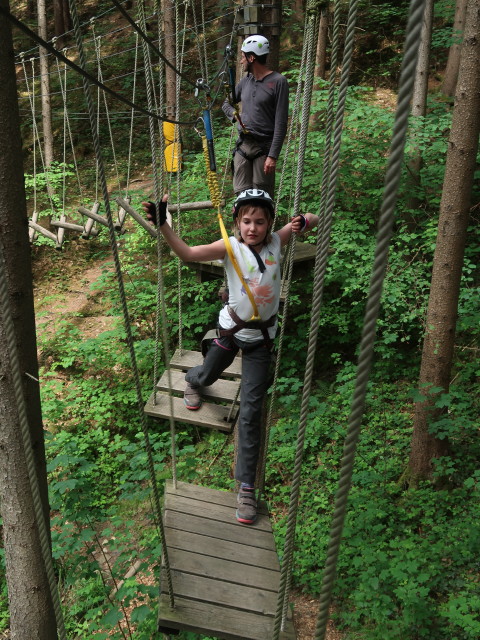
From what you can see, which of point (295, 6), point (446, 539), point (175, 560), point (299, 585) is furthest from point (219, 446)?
point (295, 6)

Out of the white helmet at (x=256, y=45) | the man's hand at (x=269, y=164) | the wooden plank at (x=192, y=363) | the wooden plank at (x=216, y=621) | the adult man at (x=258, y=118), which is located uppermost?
the white helmet at (x=256, y=45)

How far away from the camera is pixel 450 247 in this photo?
3.81 metres

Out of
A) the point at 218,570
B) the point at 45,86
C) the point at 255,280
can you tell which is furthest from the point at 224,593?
the point at 45,86

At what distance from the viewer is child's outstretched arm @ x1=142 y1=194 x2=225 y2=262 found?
200 cm

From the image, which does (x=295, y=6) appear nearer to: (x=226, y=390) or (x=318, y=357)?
(x=318, y=357)

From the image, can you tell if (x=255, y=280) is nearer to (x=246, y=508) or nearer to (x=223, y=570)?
(x=246, y=508)

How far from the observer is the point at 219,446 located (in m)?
5.25

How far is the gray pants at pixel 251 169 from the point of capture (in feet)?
12.2

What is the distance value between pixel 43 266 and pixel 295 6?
701 cm

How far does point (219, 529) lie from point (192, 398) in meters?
0.77

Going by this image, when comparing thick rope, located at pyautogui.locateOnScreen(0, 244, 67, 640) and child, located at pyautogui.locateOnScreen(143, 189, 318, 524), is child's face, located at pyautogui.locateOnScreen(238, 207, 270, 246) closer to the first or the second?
child, located at pyautogui.locateOnScreen(143, 189, 318, 524)

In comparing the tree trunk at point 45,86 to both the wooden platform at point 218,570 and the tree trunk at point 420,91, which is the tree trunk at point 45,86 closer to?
the tree trunk at point 420,91

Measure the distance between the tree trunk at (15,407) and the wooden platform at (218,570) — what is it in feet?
1.97

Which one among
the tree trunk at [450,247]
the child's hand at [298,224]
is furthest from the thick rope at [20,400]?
the tree trunk at [450,247]
